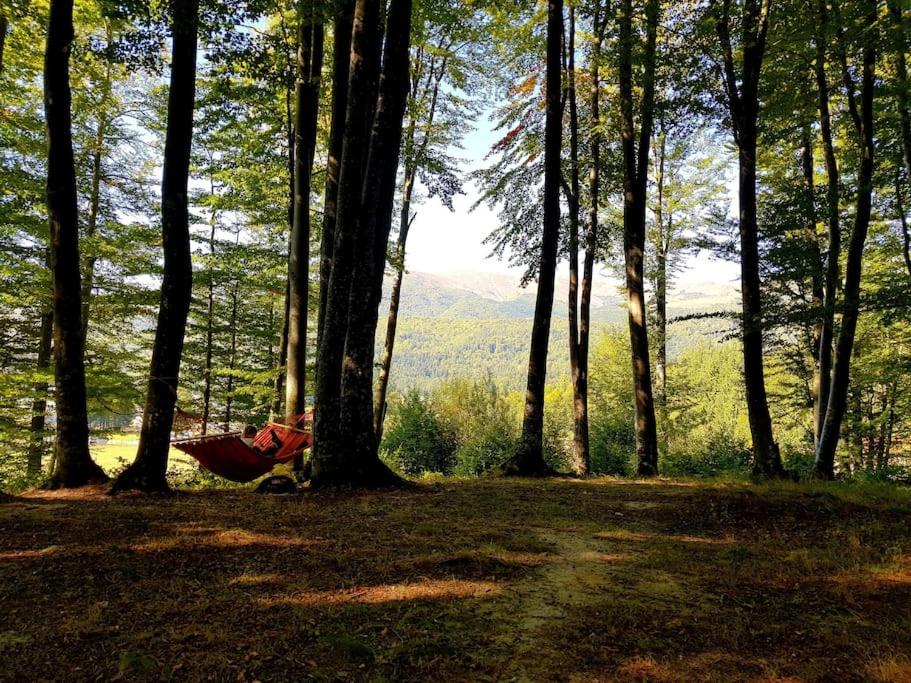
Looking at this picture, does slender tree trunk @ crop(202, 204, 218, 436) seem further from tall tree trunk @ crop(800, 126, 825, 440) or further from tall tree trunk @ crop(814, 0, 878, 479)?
tall tree trunk @ crop(814, 0, 878, 479)

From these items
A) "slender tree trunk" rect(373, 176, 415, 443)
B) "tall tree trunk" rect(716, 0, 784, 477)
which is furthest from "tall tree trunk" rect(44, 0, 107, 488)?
"tall tree trunk" rect(716, 0, 784, 477)

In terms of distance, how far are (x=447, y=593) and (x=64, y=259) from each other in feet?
20.1

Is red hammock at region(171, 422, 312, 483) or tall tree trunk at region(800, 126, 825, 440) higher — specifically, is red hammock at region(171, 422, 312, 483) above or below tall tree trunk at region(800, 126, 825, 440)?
below


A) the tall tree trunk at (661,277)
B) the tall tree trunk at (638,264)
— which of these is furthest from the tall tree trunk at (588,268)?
the tall tree trunk at (661,277)

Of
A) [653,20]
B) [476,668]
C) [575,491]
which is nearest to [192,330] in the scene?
[575,491]

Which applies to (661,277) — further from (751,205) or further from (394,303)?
(394,303)

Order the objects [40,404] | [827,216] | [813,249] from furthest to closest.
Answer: [40,404]
[813,249]
[827,216]

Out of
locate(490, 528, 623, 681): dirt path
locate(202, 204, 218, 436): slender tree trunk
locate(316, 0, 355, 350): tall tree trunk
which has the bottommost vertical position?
locate(490, 528, 623, 681): dirt path

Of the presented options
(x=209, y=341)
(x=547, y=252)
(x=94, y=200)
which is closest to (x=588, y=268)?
(x=547, y=252)

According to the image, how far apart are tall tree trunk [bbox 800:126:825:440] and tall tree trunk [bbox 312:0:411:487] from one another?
20.5ft

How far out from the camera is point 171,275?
18.9 feet

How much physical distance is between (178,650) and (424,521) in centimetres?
254

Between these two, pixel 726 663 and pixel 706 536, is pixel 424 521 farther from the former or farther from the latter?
pixel 726 663

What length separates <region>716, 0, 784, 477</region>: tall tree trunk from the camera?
23.7 feet
